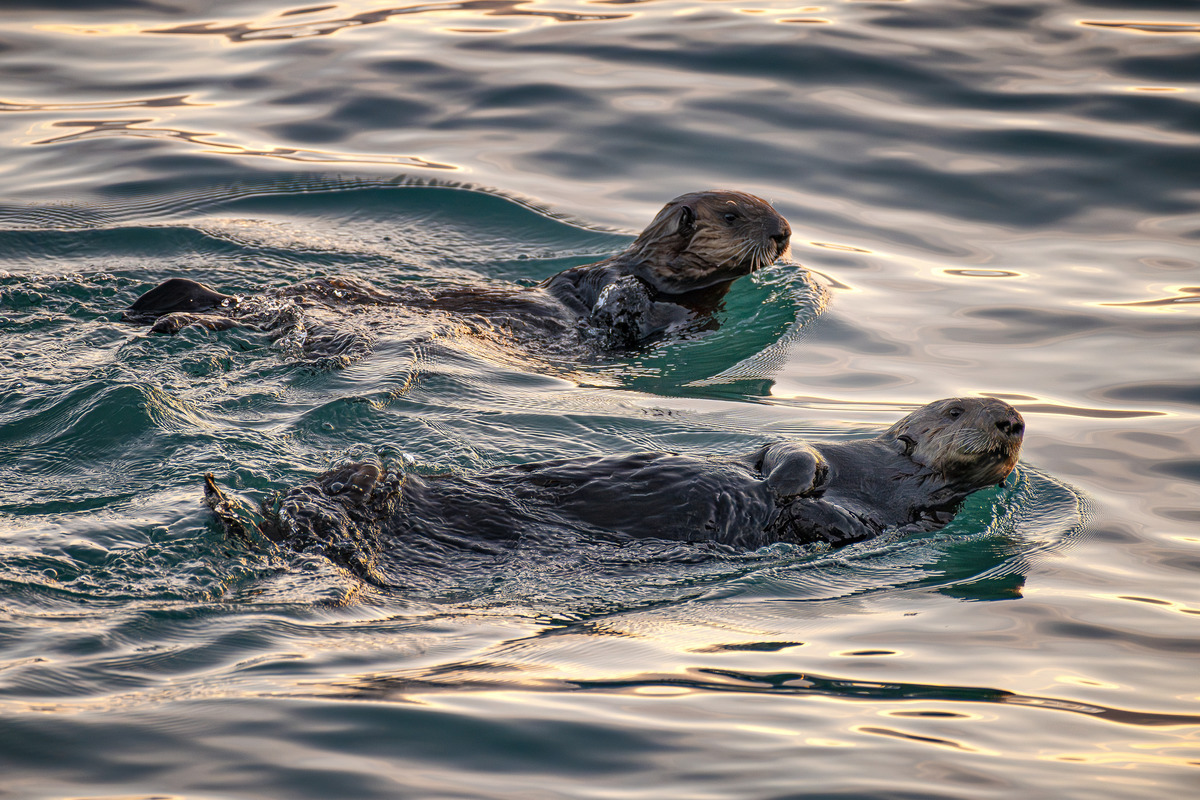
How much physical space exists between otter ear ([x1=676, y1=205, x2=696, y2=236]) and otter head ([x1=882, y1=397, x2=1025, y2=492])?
250 cm

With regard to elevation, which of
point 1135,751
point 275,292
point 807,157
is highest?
point 807,157

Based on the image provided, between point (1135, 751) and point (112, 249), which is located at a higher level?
point (112, 249)

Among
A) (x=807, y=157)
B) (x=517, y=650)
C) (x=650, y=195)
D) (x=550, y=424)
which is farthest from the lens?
(x=807, y=157)

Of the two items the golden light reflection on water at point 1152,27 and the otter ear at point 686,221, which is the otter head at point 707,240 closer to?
the otter ear at point 686,221

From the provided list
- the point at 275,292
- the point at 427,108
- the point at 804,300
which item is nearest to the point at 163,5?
the point at 427,108

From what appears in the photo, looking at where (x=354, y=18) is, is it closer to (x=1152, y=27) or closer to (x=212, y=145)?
(x=212, y=145)

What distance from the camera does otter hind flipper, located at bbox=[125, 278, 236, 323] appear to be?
640 cm

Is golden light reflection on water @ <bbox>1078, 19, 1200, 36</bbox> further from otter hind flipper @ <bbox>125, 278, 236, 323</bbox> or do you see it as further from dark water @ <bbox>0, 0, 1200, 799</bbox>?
otter hind flipper @ <bbox>125, 278, 236, 323</bbox>

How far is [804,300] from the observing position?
7.85m

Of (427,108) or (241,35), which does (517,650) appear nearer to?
(427,108)

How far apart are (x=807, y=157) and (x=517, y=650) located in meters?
7.36

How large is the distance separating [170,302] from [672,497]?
3.47m

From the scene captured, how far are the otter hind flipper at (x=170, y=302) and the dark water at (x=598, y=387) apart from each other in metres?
0.15

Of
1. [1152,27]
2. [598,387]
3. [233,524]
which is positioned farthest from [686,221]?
[1152,27]
